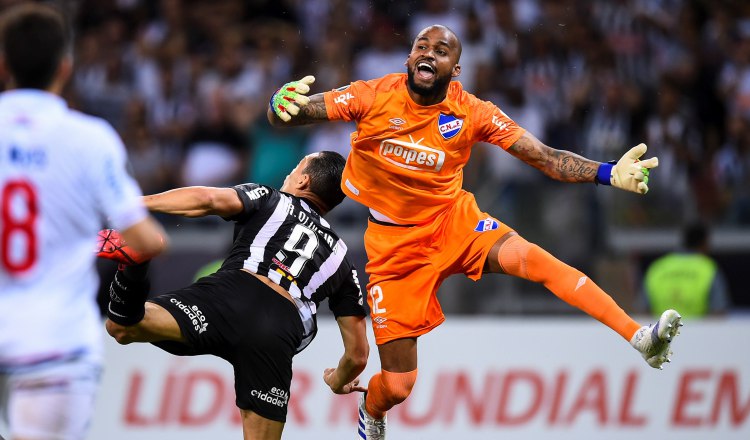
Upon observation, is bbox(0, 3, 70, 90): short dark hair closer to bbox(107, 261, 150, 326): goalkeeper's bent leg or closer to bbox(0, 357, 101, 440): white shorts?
bbox(0, 357, 101, 440): white shorts

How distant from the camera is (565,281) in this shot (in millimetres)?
6645

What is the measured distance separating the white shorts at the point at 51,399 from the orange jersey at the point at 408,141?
292 cm

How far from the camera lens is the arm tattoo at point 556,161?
259 inches

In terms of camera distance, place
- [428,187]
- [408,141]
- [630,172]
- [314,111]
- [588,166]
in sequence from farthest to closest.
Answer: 1. [428,187]
2. [408,141]
3. [588,166]
4. [314,111]
5. [630,172]

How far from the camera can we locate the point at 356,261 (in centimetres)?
1096

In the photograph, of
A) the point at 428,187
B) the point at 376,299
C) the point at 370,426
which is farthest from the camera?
the point at 370,426

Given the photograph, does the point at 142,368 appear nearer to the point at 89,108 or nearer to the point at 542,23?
the point at 89,108

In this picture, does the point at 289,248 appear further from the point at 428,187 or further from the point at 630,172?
the point at 630,172

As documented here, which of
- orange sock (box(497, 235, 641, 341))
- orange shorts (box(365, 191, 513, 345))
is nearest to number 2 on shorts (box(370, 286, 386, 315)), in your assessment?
orange shorts (box(365, 191, 513, 345))

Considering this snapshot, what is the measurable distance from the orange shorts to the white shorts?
3.19 meters

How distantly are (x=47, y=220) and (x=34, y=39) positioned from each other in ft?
2.09

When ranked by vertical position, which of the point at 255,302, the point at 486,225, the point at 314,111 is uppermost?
the point at 314,111

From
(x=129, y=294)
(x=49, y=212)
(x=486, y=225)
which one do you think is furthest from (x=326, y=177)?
(x=49, y=212)

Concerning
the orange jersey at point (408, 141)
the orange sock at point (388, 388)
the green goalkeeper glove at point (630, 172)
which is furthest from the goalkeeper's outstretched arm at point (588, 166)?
the orange sock at point (388, 388)
